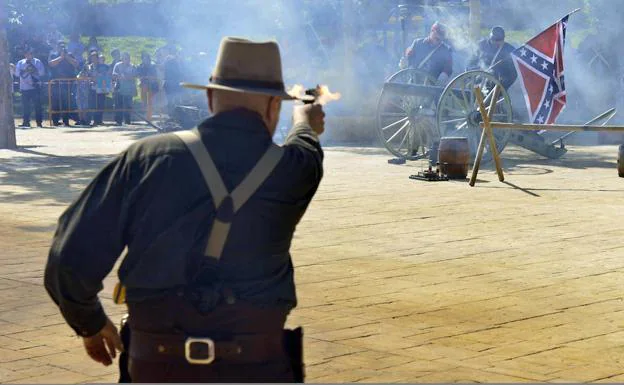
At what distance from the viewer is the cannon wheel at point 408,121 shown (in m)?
16.8

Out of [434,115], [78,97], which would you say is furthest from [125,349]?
[78,97]

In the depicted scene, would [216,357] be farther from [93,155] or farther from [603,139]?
[603,139]

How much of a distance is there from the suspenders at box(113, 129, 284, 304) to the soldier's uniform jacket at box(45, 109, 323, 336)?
0.02 meters

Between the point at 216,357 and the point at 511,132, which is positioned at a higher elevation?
the point at 216,357

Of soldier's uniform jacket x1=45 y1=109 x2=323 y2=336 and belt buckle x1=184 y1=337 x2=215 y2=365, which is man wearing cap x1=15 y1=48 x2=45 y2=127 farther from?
belt buckle x1=184 y1=337 x2=215 y2=365

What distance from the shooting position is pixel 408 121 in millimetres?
17000

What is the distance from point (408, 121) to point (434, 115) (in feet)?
1.17

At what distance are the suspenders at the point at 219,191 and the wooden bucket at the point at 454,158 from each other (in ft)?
36.3

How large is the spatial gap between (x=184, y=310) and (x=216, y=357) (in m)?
0.15

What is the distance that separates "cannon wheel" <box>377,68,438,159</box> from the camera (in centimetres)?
1684

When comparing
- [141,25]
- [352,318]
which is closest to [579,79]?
[141,25]

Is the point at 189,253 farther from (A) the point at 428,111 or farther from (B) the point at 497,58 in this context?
(B) the point at 497,58

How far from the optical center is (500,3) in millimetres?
29250

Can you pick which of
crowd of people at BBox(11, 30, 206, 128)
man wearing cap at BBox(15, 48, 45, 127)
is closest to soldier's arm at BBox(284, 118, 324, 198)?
crowd of people at BBox(11, 30, 206, 128)
